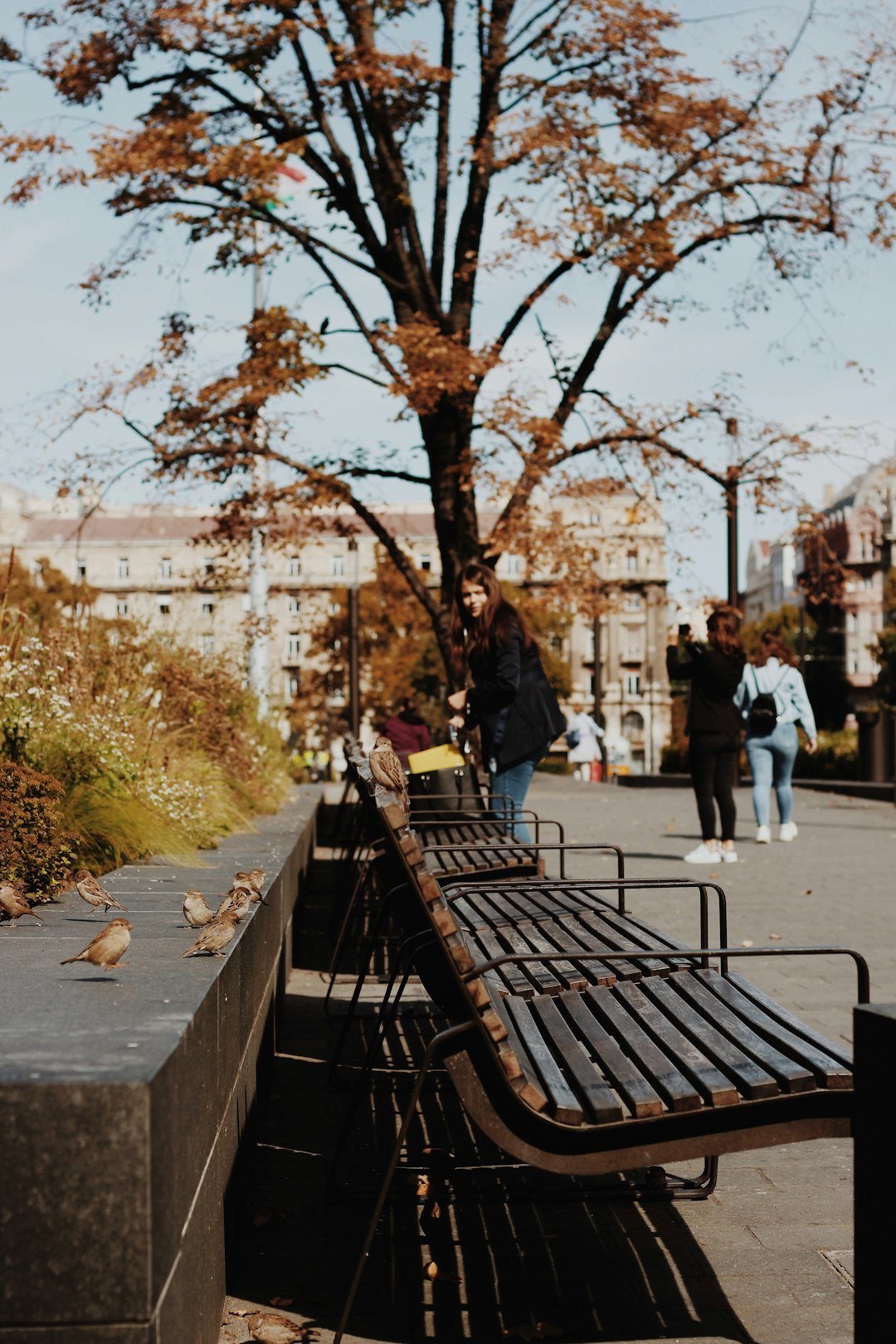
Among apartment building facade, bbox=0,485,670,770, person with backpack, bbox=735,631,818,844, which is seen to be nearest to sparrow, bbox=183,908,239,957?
person with backpack, bbox=735,631,818,844

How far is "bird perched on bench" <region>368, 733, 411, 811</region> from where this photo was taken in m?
4.00

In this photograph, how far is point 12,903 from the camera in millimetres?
3988

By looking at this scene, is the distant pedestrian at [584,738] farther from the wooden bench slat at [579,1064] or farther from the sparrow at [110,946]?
the sparrow at [110,946]

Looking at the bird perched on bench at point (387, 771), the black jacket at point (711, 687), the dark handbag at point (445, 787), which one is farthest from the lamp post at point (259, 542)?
the bird perched on bench at point (387, 771)

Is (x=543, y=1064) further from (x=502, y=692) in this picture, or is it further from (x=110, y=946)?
(x=502, y=692)

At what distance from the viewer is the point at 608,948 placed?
427 centimetres

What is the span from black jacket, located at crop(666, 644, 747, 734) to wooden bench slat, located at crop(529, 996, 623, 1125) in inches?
367

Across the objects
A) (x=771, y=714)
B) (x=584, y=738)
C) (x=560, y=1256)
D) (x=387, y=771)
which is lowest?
(x=584, y=738)

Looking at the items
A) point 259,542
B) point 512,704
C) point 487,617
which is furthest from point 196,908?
point 259,542

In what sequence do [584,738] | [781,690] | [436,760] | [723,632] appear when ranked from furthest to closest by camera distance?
[584,738], [781,690], [723,632], [436,760]

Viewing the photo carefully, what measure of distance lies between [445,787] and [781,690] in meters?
6.00

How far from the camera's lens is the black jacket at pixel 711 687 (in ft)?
42.2

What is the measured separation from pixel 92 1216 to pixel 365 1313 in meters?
1.35

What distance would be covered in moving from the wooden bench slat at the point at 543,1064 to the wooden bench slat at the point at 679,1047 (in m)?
0.23
